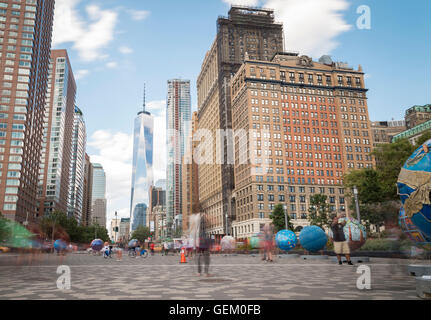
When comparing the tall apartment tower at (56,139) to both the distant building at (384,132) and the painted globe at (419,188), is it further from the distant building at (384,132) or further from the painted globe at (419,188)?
the painted globe at (419,188)

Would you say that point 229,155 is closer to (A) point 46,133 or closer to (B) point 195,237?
(A) point 46,133

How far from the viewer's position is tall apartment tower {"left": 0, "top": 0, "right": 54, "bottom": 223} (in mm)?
92188

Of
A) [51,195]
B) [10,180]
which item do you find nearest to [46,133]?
[51,195]

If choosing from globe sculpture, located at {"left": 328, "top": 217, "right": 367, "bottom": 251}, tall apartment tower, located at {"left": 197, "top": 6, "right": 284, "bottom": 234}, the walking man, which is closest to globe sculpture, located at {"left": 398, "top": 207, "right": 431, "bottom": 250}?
the walking man

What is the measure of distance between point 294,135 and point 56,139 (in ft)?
352

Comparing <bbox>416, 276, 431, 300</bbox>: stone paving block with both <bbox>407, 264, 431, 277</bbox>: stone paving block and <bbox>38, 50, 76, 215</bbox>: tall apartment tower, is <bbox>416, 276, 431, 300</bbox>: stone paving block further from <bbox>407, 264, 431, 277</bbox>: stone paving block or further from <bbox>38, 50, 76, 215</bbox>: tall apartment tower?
<bbox>38, 50, 76, 215</bbox>: tall apartment tower

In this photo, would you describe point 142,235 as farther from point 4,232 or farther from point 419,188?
point 419,188

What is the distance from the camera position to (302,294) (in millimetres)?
6523

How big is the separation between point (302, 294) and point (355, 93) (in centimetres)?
11130

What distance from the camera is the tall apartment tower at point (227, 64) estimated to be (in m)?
112

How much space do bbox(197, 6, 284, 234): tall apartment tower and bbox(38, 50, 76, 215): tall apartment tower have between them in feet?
224

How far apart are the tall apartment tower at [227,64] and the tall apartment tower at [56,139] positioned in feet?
224

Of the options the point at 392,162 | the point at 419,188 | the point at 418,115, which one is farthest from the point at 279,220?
the point at 418,115
